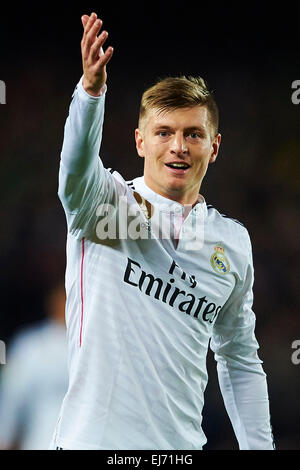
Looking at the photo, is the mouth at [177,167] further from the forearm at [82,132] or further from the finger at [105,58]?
the finger at [105,58]

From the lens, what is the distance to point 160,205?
1941 millimetres

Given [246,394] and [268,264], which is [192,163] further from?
[268,264]

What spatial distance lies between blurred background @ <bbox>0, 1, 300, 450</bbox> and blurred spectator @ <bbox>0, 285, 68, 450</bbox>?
0.05 ft

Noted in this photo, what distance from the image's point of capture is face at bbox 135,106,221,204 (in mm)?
1922

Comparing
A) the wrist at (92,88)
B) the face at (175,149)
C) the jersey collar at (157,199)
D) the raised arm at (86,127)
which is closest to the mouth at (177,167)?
the face at (175,149)

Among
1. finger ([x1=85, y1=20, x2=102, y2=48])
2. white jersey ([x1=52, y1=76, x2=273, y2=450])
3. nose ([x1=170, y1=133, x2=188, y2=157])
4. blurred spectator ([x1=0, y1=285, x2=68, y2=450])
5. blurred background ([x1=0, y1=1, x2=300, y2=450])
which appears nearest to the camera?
finger ([x1=85, y1=20, x2=102, y2=48])

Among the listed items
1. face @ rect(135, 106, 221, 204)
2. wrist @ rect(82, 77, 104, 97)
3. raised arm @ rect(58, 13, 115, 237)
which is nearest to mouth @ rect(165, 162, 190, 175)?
face @ rect(135, 106, 221, 204)

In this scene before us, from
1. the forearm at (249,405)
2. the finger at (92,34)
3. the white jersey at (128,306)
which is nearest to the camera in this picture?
the finger at (92,34)

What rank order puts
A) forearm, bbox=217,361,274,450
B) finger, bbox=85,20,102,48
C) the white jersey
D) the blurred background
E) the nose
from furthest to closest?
the blurred background, forearm, bbox=217,361,274,450, the nose, the white jersey, finger, bbox=85,20,102,48

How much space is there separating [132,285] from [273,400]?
1645 mm

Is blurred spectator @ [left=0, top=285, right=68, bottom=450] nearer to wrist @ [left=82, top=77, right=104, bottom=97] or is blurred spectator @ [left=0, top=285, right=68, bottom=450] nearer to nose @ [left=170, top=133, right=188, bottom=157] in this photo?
nose @ [left=170, top=133, right=188, bottom=157]

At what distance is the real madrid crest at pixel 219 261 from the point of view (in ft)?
6.50

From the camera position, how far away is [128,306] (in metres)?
1.69

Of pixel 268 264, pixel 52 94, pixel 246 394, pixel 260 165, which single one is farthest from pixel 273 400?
pixel 52 94
